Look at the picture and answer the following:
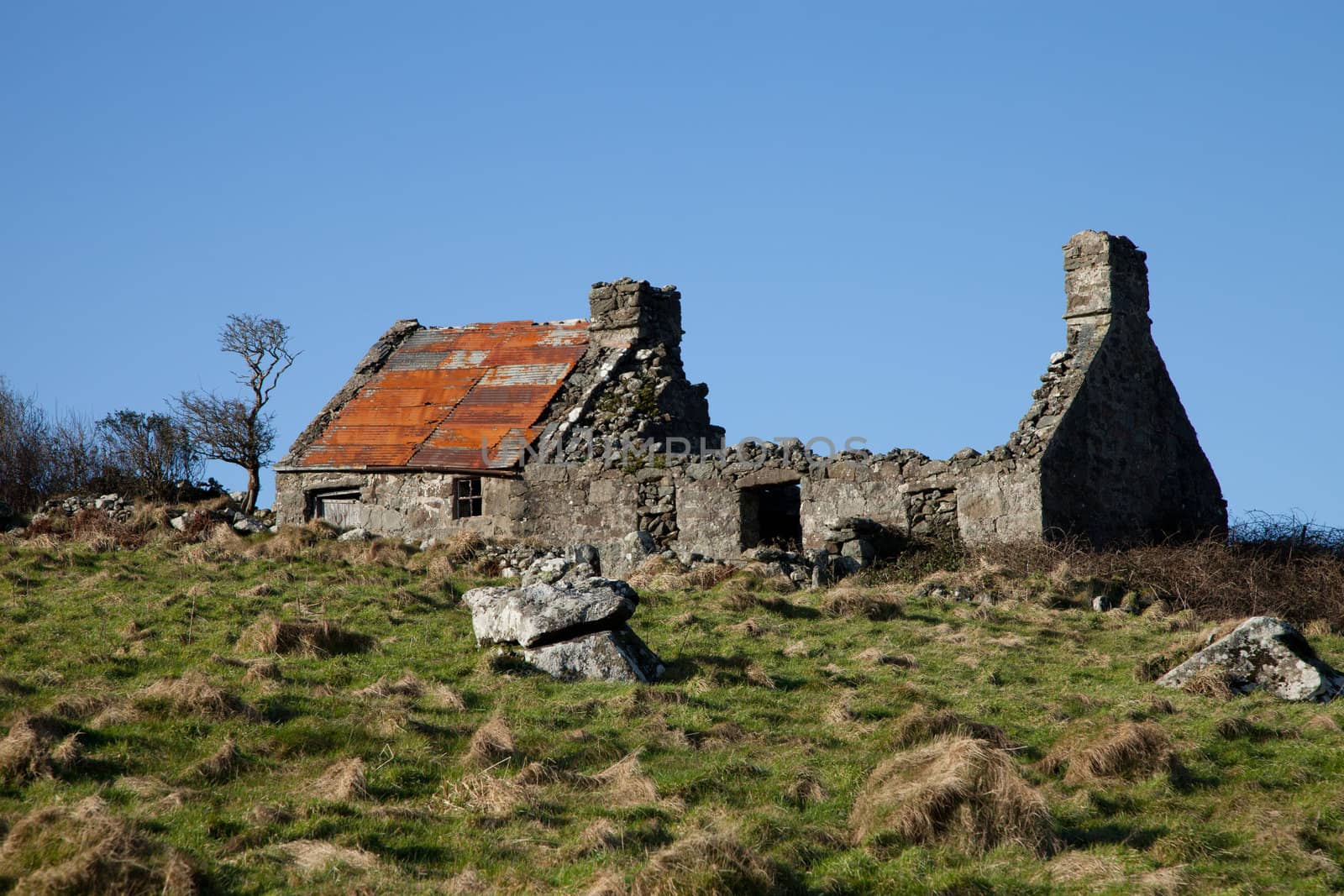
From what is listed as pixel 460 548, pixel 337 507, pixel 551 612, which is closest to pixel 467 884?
pixel 551 612

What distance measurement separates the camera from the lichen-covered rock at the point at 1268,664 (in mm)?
11875

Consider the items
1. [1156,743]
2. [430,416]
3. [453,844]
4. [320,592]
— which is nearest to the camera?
[453,844]

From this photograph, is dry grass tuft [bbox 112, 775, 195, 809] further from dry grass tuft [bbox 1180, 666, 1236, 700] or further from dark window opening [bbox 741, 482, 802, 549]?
dark window opening [bbox 741, 482, 802, 549]

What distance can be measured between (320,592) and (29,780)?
22.9ft

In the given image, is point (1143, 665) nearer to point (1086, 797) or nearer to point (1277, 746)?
point (1277, 746)

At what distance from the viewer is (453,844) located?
8.59 meters

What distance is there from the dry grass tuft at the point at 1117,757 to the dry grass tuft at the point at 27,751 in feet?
23.4

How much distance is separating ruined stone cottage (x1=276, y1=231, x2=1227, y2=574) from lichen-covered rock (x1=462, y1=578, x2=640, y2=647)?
6485 millimetres

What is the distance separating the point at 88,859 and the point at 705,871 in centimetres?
347

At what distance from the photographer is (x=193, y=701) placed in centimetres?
1083

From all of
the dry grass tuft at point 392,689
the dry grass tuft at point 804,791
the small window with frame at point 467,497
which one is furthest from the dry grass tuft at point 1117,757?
the small window with frame at point 467,497

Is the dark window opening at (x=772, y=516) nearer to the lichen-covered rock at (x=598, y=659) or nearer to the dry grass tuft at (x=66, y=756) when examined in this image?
the lichen-covered rock at (x=598, y=659)

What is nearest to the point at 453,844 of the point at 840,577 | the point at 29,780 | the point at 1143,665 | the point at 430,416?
the point at 29,780

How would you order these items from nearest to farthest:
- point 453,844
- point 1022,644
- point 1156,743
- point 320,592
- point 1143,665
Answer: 1. point 453,844
2. point 1156,743
3. point 1143,665
4. point 1022,644
5. point 320,592
